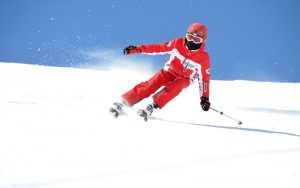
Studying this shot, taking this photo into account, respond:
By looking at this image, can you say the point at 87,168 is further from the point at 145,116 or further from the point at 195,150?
the point at 145,116

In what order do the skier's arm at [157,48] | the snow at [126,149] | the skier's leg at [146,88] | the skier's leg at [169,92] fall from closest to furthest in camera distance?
the snow at [126,149] < the skier's leg at [169,92] < the skier's leg at [146,88] < the skier's arm at [157,48]

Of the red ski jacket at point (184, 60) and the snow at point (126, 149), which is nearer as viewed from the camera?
the snow at point (126, 149)

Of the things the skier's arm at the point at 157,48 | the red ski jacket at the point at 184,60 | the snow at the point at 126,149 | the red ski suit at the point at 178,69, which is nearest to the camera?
the snow at the point at 126,149

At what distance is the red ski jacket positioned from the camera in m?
5.32

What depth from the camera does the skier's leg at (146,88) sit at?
16.7 feet

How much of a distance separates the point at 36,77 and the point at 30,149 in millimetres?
5811

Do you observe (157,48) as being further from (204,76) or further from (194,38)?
(204,76)

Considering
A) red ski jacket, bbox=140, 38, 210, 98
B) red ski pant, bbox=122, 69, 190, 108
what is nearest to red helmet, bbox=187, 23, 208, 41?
red ski jacket, bbox=140, 38, 210, 98

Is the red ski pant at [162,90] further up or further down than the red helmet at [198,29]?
further down

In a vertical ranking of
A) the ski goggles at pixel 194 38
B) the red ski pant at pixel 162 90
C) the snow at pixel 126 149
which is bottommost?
the snow at pixel 126 149

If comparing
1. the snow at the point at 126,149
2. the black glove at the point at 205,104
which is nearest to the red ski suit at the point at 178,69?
the black glove at the point at 205,104

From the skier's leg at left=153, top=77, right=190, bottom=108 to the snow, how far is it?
0.29 m

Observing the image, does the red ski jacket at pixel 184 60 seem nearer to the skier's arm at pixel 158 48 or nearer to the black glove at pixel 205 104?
the skier's arm at pixel 158 48

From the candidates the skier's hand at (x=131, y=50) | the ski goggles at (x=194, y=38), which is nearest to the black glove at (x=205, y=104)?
the ski goggles at (x=194, y=38)
